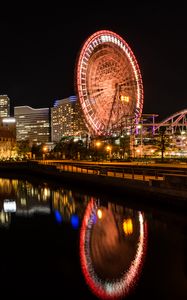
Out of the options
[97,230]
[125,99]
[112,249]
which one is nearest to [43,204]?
[97,230]

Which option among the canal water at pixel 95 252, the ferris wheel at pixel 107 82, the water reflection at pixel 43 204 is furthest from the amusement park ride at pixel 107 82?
the canal water at pixel 95 252

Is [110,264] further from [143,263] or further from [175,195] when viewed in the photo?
→ [175,195]

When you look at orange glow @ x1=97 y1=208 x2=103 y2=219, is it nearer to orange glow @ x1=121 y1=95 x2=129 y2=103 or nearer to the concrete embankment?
the concrete embankment

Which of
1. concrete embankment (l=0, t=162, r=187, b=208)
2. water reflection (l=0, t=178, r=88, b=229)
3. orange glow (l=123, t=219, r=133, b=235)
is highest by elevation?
concrete embankment (l=0, t=162, r=187, b=208)

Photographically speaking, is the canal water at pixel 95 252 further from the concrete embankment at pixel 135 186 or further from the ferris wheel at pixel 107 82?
the ferris wheel at pixel 107 82

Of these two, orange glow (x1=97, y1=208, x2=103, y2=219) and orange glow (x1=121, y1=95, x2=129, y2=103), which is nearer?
orange glow (x1=97, y1=208, x2=103, y2=219)

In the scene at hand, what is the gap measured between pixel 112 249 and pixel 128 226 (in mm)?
4060

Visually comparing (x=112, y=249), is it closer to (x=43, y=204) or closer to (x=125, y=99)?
(x=43, y=204)

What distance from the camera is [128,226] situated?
20.5 metres

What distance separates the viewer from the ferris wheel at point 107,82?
51.4 m

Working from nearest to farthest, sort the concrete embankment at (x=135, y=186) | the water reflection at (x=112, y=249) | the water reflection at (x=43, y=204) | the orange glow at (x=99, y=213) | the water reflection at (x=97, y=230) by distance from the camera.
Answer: the water reflection at (x=112, y=249), the water reflection at (x=97, y=230), the concrete embankment at (x=135, y=186), the orange glow at (x=99, y=213), the water reflection at (x=43, y=204)

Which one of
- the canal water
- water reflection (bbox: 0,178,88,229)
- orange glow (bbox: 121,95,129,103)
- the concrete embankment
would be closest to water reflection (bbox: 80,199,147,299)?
the canal water

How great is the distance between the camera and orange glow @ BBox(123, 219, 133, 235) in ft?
63.6

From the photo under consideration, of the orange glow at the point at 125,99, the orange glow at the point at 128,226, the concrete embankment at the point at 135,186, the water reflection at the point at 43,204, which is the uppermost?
the orange glow at the point at 125,99
